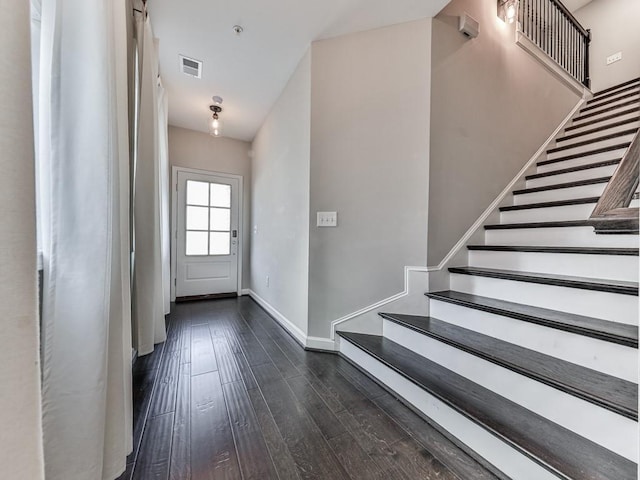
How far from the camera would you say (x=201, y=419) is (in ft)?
4.57

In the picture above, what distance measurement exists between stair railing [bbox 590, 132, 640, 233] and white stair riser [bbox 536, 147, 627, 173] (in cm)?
204

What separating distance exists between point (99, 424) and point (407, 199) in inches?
81.2

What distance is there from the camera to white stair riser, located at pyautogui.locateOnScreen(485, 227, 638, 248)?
1.61 metres

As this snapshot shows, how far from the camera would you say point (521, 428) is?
109 centimetres

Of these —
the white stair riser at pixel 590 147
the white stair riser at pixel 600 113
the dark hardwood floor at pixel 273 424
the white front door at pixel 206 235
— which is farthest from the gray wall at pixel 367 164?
the white stair riser at pixel 600 113

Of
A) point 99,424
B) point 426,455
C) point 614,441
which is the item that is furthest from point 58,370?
point 614,441

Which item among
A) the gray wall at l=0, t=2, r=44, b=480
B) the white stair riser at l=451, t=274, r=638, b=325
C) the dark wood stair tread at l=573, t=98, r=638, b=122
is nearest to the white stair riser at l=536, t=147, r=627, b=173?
the dark wood stair tread at l=573, t=98, r=638, b=122

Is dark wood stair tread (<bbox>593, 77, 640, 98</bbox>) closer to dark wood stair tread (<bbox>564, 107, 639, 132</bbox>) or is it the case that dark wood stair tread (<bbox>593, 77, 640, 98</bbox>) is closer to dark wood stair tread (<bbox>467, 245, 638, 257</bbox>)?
dark wood stair tread (<bbox>564, 107, 639, 132</bbox>)

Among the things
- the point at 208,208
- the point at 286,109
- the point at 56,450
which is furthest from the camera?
the point at 208,208

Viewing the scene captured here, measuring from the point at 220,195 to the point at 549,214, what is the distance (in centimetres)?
410

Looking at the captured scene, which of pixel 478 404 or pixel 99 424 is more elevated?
pixel 99 424

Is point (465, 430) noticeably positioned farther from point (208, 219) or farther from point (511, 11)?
point (208, 219)

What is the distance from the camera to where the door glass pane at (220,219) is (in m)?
4.06

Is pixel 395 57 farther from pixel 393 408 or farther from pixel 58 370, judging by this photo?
pixel 58 370
